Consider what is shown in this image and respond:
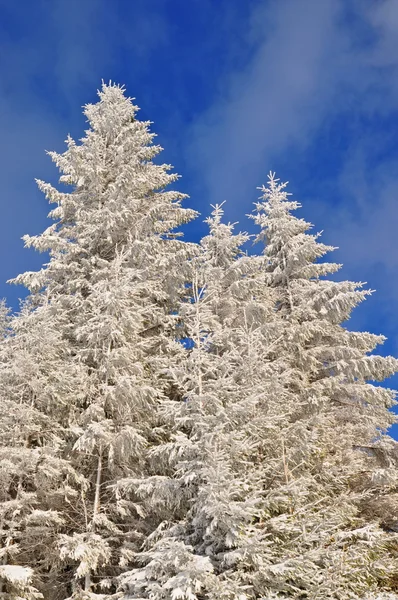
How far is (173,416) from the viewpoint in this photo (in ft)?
33.4

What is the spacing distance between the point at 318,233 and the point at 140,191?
781 cm

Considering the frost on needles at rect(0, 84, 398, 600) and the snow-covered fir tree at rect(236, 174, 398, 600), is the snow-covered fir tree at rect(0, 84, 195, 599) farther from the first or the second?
the snow-covered fir tree at rect(236, 174, 398, 600)

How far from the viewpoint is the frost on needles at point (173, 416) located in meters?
7.84

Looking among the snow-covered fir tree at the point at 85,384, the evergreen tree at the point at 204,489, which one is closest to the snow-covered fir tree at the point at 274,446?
the evergreen tree at the point at 204,489

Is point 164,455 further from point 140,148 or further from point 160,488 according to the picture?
point 140,148

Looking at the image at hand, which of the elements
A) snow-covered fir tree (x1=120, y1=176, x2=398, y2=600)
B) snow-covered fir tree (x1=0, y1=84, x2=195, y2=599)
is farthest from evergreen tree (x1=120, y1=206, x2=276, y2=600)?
snow-covered fir tree (x1=0, y1=84, x2=195, y2=599)

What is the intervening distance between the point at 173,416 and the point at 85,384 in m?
2.56

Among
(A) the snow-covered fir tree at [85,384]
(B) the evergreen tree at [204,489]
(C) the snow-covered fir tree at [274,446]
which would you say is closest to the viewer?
(B) the evergreen tree at [204,489]

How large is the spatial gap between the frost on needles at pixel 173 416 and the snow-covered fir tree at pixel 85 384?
0.06 meters

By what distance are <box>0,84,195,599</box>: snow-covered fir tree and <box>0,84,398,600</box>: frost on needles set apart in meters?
0.06

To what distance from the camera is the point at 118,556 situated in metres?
9.47

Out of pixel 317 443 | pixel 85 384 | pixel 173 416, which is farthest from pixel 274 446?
pixel 85 384

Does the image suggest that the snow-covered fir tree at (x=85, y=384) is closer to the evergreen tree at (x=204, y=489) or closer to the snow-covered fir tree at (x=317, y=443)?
the evergreen tree at (x=204, y=489)

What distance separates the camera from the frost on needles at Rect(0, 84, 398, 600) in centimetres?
784
